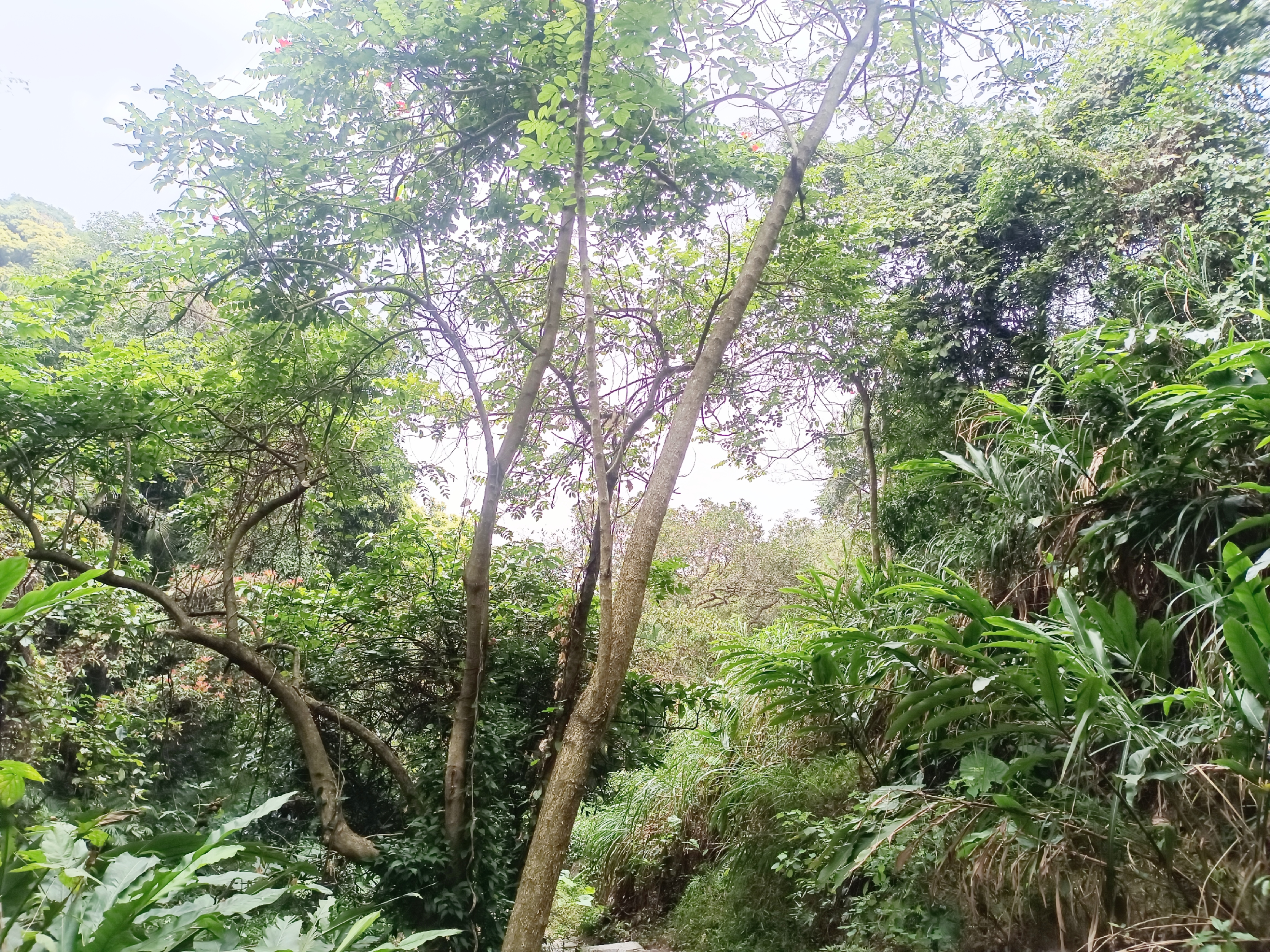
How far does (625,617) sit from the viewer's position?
6.74 feet

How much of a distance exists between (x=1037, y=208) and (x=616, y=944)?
18.3 feet

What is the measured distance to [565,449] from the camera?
3.94 metres

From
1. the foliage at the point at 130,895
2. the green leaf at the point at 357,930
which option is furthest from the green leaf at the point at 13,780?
the green leaf at the point at 357,930

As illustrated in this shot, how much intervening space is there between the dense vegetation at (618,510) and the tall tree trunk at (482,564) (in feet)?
0.07

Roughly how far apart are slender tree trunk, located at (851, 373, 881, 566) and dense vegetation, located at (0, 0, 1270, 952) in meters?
0.42

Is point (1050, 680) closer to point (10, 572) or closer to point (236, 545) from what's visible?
point (10, 572)

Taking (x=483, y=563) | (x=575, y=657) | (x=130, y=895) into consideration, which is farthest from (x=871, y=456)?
(x=130, y=895)

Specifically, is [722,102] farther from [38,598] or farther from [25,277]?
[25,277]

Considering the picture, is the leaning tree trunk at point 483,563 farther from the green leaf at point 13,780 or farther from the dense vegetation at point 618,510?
the green leaf at point 13,780

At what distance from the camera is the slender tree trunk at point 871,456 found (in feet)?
16.5

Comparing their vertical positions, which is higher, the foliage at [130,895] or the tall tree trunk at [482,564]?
the tall tree trunk at [482,564]

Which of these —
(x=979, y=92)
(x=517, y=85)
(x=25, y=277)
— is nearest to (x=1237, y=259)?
(x=979, y=92)

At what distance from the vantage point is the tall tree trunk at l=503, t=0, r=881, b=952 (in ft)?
6.10

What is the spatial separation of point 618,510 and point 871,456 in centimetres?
275
